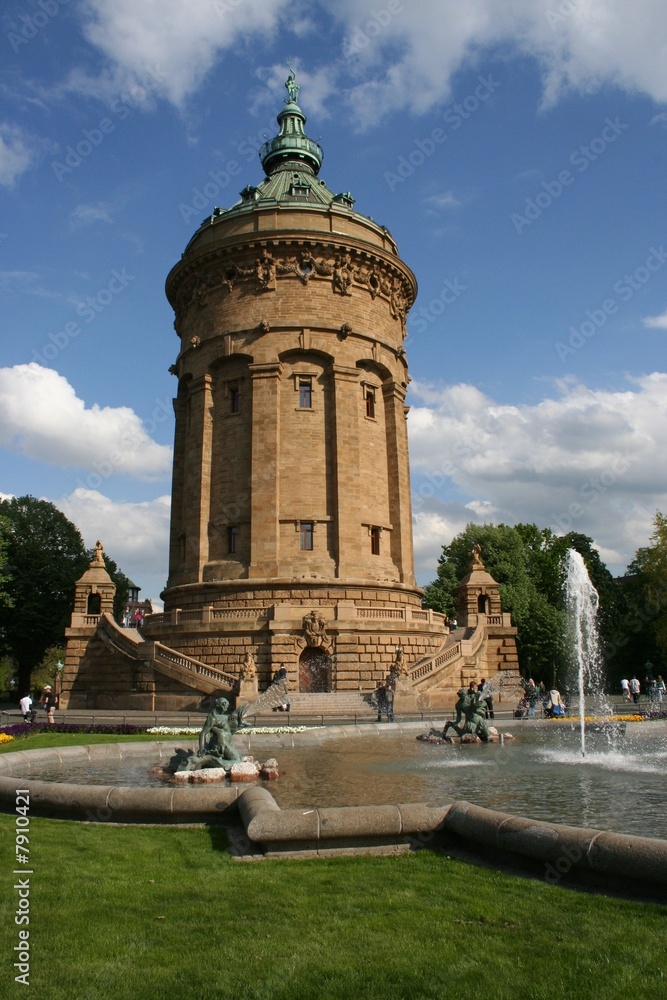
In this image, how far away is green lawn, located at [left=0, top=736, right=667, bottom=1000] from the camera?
487cm

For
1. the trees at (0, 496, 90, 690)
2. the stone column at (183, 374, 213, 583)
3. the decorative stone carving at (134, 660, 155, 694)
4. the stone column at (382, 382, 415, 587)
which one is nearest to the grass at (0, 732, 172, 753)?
the decorative stone carving at (134, 660, 155, 694)

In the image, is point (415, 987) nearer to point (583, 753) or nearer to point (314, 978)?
point (314, 978)

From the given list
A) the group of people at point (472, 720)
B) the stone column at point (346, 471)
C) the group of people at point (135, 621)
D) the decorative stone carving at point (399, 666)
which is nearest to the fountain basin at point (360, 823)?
the group of people at point (472, 720)

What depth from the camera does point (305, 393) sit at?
41.2 meters

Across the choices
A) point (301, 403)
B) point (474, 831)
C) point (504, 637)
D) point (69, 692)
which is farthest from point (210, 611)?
point (474, 831)

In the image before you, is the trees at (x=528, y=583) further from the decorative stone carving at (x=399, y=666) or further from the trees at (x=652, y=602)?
the decorative stone carving at (x=399, y=666)

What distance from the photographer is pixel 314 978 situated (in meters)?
4.97

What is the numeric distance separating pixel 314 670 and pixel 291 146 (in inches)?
1484

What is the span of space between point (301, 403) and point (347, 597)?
10.6m

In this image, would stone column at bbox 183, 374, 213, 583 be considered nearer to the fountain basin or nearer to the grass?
the grass

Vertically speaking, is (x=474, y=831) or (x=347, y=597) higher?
(x=347, y=597)

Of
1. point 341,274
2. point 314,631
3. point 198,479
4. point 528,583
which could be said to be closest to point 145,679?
point 314,631

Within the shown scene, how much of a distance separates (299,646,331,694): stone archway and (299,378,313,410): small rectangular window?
1329 centimetres

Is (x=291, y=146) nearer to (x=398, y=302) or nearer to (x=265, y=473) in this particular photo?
(x=398, y=302)
